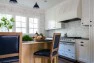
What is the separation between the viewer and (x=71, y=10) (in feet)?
14.7

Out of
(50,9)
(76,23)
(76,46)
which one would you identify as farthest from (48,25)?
(76,46)

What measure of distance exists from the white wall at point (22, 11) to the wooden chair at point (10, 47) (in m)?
4.21

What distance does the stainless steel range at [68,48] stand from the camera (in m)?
4.16

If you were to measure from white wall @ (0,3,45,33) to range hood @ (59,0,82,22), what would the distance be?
180 centimetres

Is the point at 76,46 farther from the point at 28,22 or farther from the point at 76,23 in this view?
the point at 28,22

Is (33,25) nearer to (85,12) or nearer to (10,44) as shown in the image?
(85,12)

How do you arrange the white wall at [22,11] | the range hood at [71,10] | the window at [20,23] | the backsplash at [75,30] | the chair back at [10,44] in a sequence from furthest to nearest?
the window at [20,23] < the white wall at [22,11] < the backsplash at [75,30] < the range hood at [71,10] < the chair back at [10,44]

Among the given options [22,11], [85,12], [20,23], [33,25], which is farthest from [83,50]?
[22,11]

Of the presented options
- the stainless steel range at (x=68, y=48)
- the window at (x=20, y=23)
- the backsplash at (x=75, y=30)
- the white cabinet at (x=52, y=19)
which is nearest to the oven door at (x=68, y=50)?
the stainless steel range at (x=68, y=48)

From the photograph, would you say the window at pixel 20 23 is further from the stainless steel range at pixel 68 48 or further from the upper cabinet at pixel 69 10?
the stainless steel range at pixel 68 48

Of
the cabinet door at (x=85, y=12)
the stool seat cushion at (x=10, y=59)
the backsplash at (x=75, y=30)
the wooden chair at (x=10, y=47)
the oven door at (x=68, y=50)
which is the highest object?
the cabinet door at (x=85, y=12)

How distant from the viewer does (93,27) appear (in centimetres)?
339

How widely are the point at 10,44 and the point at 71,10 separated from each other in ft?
11.0

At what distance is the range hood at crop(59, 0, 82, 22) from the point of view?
4156mm
